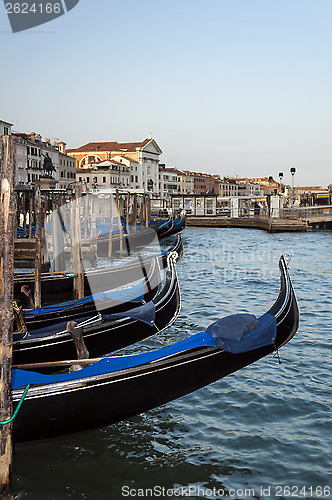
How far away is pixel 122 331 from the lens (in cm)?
571

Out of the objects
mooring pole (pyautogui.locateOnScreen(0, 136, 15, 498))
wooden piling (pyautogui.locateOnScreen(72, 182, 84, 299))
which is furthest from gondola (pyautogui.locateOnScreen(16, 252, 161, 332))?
mooring pole (pyautogui.locateOnScreen(0, 136, 15, 498))

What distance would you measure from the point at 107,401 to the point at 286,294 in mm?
2212

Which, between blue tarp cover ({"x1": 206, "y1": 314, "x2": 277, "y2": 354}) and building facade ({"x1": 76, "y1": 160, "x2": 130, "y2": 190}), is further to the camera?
building facade ({"x1": 76, "y1": 160, "x2": 130, "y2": 190})

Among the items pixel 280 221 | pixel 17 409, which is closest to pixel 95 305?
pixel 17 409

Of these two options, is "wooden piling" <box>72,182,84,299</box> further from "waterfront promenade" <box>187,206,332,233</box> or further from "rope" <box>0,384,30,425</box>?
"waterfront promenade" <box>187,206,332,233</box>

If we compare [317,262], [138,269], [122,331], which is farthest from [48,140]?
[122,331]

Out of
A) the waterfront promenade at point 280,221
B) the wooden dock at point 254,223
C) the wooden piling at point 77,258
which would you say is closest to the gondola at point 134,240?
the wooden dock at point 254,223

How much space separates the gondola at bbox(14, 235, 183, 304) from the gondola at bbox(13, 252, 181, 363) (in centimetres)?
203

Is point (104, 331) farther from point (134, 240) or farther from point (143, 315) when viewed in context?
point (134, 240)

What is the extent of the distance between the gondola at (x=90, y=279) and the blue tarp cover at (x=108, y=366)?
13.0 feet

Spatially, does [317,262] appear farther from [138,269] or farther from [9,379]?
[9,379]

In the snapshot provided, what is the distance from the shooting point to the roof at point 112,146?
61406 millimetres

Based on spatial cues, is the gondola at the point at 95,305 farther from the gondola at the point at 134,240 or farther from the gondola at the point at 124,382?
the gondola at the point at 134,240

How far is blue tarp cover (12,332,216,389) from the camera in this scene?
3.86 metres
